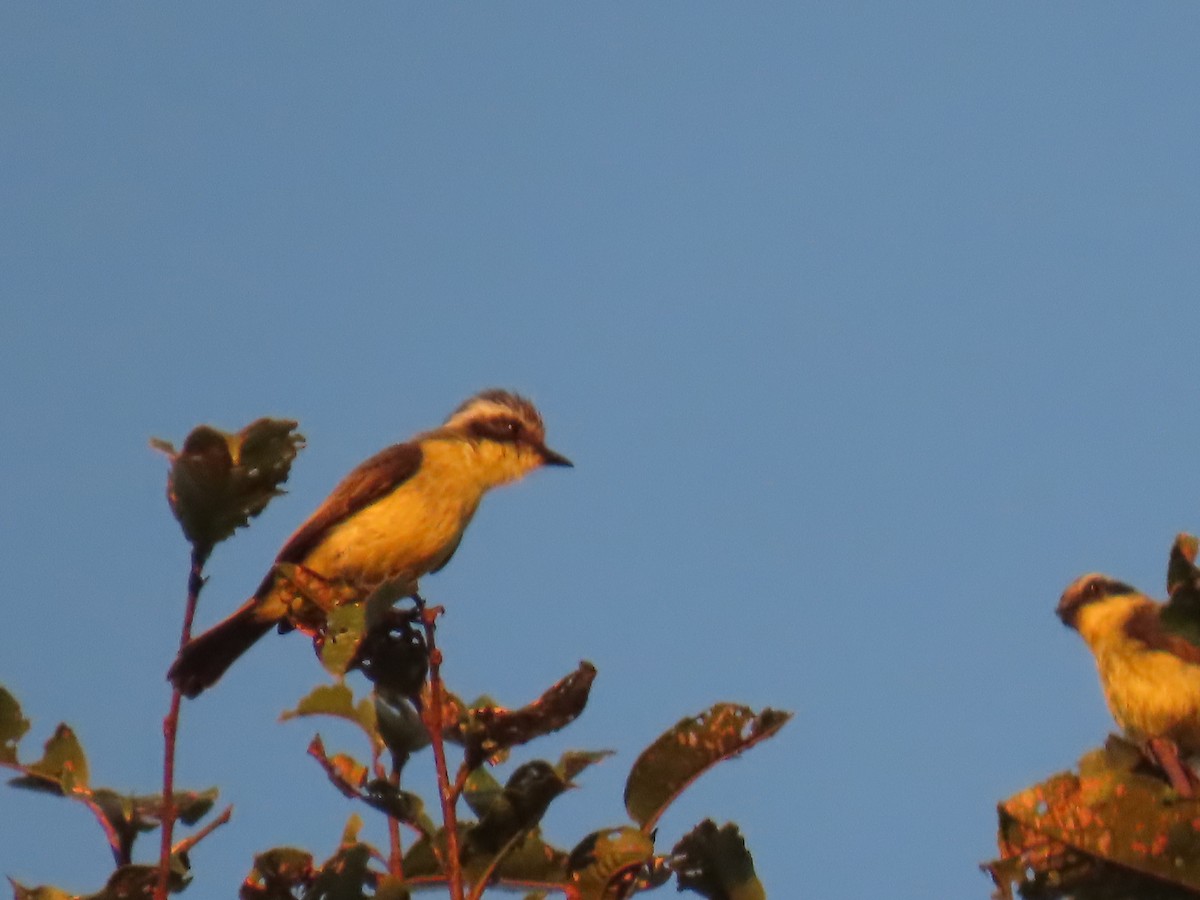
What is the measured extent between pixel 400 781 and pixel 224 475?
0.64 metres

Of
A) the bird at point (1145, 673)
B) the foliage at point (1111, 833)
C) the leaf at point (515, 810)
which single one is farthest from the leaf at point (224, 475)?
the bird at point (1145, 673)

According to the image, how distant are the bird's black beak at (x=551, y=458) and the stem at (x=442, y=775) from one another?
6.02 metres

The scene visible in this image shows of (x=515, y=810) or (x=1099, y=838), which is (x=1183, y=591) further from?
(x=515, y=810)

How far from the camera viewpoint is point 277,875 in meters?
3.12

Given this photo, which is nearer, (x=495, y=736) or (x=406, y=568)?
(x=495, y=736)

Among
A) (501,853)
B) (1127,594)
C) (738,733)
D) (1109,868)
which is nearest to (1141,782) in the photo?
(1109,868)

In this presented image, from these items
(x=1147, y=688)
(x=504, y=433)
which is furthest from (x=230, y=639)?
(x=1147, y=688)

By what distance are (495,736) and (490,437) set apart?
5711mm

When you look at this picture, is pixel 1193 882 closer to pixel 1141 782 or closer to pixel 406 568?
pixel 1141 782

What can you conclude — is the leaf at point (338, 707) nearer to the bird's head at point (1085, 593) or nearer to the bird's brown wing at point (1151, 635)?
the bird's brown wing at point (1151, 635)

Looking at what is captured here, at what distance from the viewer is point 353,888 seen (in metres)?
2.96

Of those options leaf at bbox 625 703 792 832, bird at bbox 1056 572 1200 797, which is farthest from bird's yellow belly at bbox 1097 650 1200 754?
leaf at bbox 625 703 792 832

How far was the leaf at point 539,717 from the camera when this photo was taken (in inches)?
126

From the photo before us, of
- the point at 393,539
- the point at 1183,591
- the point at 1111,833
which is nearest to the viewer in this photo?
the point at 1183,591
